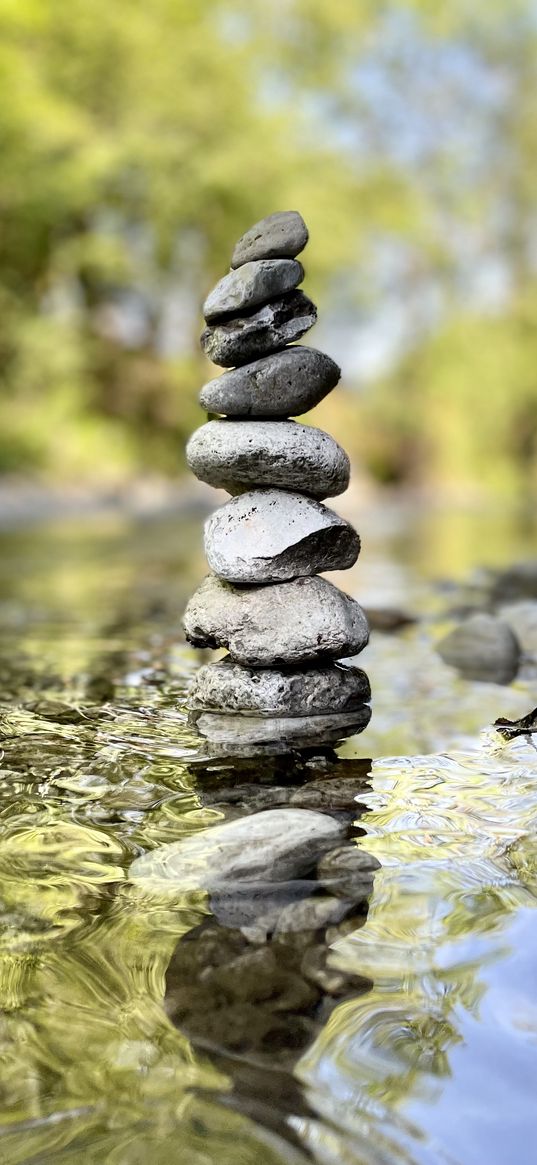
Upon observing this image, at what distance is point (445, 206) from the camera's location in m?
29.8

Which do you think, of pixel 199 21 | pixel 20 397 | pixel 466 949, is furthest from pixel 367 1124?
pixel 199 21

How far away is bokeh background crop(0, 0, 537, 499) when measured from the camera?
19.9m

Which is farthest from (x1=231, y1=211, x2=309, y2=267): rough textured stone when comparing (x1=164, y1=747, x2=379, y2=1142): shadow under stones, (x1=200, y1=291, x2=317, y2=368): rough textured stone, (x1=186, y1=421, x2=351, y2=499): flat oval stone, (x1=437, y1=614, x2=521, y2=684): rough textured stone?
(x1=437, y1=614, x2=521, y2=684): rough textured stone

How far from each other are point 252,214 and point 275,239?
20.4 metres

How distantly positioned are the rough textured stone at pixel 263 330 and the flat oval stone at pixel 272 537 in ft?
1.67

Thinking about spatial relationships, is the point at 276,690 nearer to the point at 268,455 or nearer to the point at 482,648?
the point at 268,455

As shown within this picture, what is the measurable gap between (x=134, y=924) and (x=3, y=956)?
0.26 metres

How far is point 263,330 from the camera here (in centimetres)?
353

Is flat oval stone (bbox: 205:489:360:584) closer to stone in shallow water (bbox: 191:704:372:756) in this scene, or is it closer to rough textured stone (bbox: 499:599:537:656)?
stone in shallow water (bbox: 191:704:372:756)

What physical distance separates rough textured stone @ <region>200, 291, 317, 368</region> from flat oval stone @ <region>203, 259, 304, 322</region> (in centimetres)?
4

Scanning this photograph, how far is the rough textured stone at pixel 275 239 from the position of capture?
139 inches

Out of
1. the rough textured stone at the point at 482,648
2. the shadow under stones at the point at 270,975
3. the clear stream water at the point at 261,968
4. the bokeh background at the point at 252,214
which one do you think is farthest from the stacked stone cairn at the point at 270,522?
the bokeh background at the point at 252,214

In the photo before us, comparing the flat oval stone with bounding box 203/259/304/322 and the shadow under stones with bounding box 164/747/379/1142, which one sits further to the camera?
the flat oval stone with bounding box 203/259/304/322

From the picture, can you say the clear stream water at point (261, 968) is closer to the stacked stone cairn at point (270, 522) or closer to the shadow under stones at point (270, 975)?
the shadow under stones at point (270, 975)
